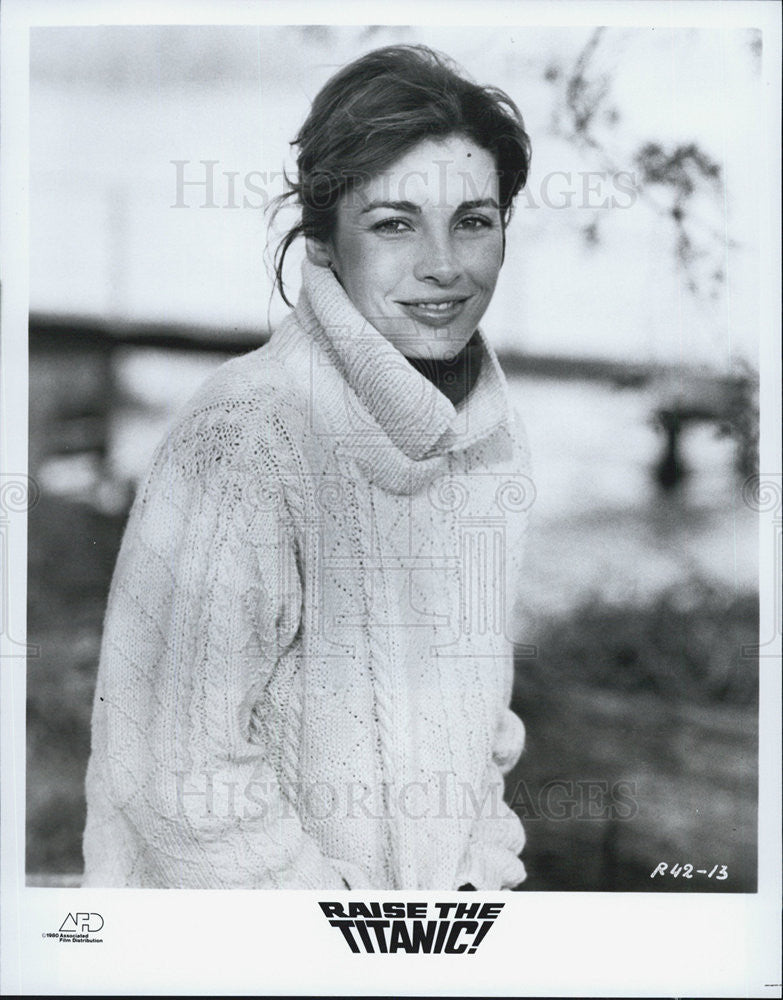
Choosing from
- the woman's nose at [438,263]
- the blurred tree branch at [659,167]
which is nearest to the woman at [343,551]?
the woman's nose at [438,263]

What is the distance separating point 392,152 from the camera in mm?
2207

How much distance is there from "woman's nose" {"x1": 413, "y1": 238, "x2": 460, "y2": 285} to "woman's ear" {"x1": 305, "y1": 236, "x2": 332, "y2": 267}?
0.16 metres

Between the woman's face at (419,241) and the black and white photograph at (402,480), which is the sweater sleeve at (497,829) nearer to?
the black and white photograph at (402,480)

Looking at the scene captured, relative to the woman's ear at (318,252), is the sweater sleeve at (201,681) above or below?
below

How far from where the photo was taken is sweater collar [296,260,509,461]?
2215mm

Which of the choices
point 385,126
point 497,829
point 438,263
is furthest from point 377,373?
point 497,829

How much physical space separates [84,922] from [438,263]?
4.48ft

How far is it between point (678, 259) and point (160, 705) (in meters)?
1.23

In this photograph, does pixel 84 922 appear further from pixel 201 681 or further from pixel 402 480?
pixel 402 480

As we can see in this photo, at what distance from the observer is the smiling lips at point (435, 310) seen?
2230 mm

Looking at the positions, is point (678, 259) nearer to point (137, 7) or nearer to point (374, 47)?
point (374, 47)

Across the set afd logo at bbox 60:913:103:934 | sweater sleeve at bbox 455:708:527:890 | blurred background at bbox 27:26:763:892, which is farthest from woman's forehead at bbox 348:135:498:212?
afd logo at bbox 60:913:103:934

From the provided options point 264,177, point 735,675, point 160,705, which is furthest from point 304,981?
point 264,177

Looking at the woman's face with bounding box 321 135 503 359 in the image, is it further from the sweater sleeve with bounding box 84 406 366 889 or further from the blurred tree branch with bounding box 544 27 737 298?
the sweater sleeve with bounding box 84 406 366 889
